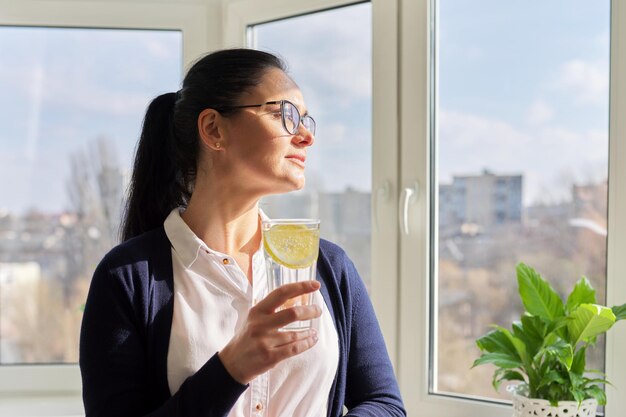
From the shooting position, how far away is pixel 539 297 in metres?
1.92

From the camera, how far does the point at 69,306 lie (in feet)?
8.87

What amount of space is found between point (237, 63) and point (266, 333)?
22.9 inches

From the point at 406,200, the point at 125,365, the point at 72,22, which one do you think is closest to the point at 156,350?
the point at 125,365

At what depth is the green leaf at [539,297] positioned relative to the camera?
1.92 meters

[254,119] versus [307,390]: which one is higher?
[254,119]

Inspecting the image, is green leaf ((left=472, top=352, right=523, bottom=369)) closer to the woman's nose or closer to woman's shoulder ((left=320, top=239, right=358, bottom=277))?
woman's shoulder ((left=320, top=239, right=358, bottom=277))

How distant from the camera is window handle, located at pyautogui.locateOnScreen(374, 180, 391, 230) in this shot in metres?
2.38

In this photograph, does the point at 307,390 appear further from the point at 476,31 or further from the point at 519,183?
the point at 476,31

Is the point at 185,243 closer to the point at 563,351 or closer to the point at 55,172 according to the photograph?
the point at 563,351

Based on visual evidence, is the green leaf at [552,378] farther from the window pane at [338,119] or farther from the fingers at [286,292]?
the fingers at [286,292]

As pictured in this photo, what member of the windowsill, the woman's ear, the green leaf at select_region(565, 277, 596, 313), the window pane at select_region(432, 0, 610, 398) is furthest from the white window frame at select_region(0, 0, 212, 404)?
the green leaf at select_region(565, 277, 596, 313)

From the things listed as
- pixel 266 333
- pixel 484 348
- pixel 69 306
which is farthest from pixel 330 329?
pixel 69 306

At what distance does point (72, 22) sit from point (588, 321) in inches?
78.3

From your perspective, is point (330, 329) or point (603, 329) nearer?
point (330, 329)
